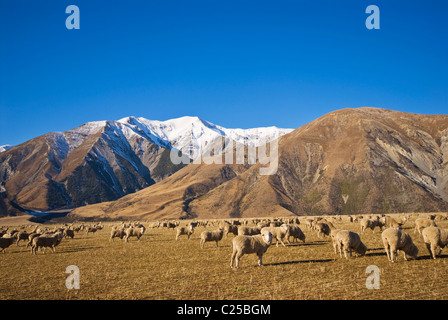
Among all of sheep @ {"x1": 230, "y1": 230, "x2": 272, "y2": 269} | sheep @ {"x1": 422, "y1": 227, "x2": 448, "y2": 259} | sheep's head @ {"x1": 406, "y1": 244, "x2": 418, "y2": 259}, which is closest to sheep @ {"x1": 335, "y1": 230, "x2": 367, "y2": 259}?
sheep's head @ {"x1": 406, "y1": 244, "x2": 418, "y2": 259}

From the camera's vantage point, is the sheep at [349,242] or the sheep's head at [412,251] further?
the sheep at [349,242]

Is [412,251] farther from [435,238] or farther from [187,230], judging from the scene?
[187,230]

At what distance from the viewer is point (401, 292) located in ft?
42.7

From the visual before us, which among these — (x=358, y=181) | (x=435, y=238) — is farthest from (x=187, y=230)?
(x=358, y=181)

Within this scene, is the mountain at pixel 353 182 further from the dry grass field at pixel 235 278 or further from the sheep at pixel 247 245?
the sheep at pixel 247 245

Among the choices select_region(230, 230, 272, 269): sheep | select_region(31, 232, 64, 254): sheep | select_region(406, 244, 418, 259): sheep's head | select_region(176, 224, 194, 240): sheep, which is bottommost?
select_region(176, 224, 194, 240): sheep

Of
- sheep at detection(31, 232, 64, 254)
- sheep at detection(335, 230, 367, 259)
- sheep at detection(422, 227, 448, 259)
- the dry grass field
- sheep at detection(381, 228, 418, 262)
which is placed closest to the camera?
the dry grass field

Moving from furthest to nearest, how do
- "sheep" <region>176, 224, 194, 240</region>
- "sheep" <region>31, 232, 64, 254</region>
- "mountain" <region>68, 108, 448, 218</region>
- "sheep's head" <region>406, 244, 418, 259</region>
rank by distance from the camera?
"mountain" <region>68, 108, 448, 218</region> < "sheep" <region>176, 224, 194, 240</region> < "sheep" <region>31, 232, 64, 254</region> < "sheep's head" <region>406, 244, 418, 259</region>

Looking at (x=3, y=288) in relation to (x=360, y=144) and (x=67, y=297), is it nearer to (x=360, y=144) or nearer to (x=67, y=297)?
(x=67, y=297)

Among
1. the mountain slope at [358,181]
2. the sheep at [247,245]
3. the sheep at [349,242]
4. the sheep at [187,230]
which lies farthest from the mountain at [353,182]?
the sheep at [247,245]

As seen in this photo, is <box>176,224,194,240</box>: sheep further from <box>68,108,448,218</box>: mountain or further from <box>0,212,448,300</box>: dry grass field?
<box>68,108,448,218</box>: mountain

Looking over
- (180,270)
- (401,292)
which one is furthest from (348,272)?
(180,270)

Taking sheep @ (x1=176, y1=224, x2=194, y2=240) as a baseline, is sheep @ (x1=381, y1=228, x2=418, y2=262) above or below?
above

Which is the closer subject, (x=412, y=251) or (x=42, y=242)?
(x=412, y=251)
